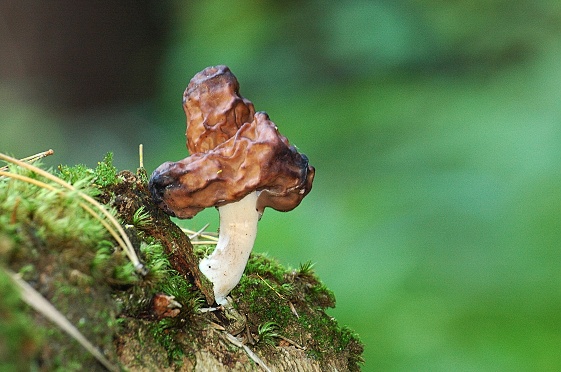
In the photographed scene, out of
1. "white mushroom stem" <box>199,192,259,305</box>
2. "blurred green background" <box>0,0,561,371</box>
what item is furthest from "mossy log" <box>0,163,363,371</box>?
"blurred green background" <box>0,0,561,371</box>

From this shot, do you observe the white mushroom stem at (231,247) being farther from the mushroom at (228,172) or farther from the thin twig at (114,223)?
the thin twig at (114,223)

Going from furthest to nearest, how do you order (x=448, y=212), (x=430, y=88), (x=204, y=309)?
(x=430, y=88), (x=448, y=212), (x=204, y=309)

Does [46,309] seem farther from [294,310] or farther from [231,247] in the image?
[294,310]

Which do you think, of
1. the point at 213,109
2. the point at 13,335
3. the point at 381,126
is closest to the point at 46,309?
the point at 13,335

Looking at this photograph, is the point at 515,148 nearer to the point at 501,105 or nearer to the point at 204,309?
the point at 501,105

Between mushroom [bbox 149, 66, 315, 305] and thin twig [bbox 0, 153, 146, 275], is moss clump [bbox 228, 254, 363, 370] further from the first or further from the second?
thin twig [bbox 0, 153, 146, 275]

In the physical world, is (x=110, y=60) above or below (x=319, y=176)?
above

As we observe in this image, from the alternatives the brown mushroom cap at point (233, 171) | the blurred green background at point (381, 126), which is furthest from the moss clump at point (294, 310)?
the blurred green background at point (381, 126)

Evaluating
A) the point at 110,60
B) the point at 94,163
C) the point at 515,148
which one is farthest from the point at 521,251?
the point at 110,60

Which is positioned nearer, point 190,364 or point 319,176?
point 190,364
